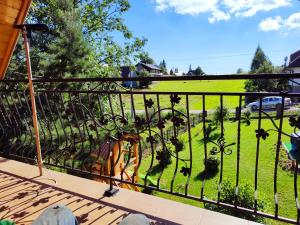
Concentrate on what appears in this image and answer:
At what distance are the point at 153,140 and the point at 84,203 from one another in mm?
776

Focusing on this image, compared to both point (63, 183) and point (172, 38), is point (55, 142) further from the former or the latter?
point (172, 38)

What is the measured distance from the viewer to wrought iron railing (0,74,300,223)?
186 centimetres

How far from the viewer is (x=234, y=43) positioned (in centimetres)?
4981

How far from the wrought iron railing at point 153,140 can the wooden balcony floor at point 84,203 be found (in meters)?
0.11

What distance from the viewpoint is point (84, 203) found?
7.03ft

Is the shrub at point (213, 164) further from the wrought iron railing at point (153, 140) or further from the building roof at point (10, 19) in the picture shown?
the building roof at point (10, 19)

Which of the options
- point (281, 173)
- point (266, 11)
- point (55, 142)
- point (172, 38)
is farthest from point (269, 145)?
point (266, 11)

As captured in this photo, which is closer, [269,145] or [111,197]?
[111,197]

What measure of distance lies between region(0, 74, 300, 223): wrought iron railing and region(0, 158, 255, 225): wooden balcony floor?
105 mm

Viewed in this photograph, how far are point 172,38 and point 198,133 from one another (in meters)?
34.8

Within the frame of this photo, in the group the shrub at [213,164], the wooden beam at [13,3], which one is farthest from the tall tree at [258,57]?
the wooden beam at [13,3]

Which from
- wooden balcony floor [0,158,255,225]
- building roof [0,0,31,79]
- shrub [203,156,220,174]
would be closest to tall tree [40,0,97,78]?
building roof [0,0,31,79]

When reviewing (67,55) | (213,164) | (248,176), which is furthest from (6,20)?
(248,176)

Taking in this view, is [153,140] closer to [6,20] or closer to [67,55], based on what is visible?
[6,20]
